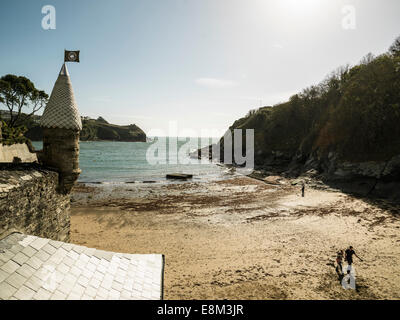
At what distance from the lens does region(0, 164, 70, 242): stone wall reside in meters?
5.77

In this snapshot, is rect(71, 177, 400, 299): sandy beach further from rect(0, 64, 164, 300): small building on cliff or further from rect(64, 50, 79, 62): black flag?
rect(64, 50, 79, 62): black flag

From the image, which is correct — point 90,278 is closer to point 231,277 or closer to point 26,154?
point 231,277

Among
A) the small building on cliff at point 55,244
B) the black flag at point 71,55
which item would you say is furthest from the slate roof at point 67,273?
the black flag at point 71,55

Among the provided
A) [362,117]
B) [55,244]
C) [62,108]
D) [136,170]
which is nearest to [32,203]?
[55,244]

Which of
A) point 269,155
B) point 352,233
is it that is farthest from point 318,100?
point 352,233

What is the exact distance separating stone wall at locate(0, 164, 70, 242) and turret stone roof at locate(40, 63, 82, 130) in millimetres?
1808

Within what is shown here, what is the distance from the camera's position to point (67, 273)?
16.6ft

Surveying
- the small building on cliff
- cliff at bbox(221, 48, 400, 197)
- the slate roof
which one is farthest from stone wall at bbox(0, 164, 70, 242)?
cliff at bbox(221, 48, 400, 197)

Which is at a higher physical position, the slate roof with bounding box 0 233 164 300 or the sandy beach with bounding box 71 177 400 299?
the slate roof with bounding box 0 233 164 300

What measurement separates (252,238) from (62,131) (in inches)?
501

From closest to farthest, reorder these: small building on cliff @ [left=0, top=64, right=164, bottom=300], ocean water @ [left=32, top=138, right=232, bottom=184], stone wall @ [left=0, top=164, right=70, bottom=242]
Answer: small building on cliff @ [left=0, top=64, right=164, bottom=300] < stone wall @ [left=0, top=164, right=70, bottom=242] < ocean water @ [left=32, top=138, right=232, bottom=184]

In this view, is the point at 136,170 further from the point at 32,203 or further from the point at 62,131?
the point at 32,203

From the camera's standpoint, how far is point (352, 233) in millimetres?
15070

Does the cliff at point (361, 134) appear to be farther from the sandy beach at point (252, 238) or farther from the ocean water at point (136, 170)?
the ocean water at point (136, 170)
